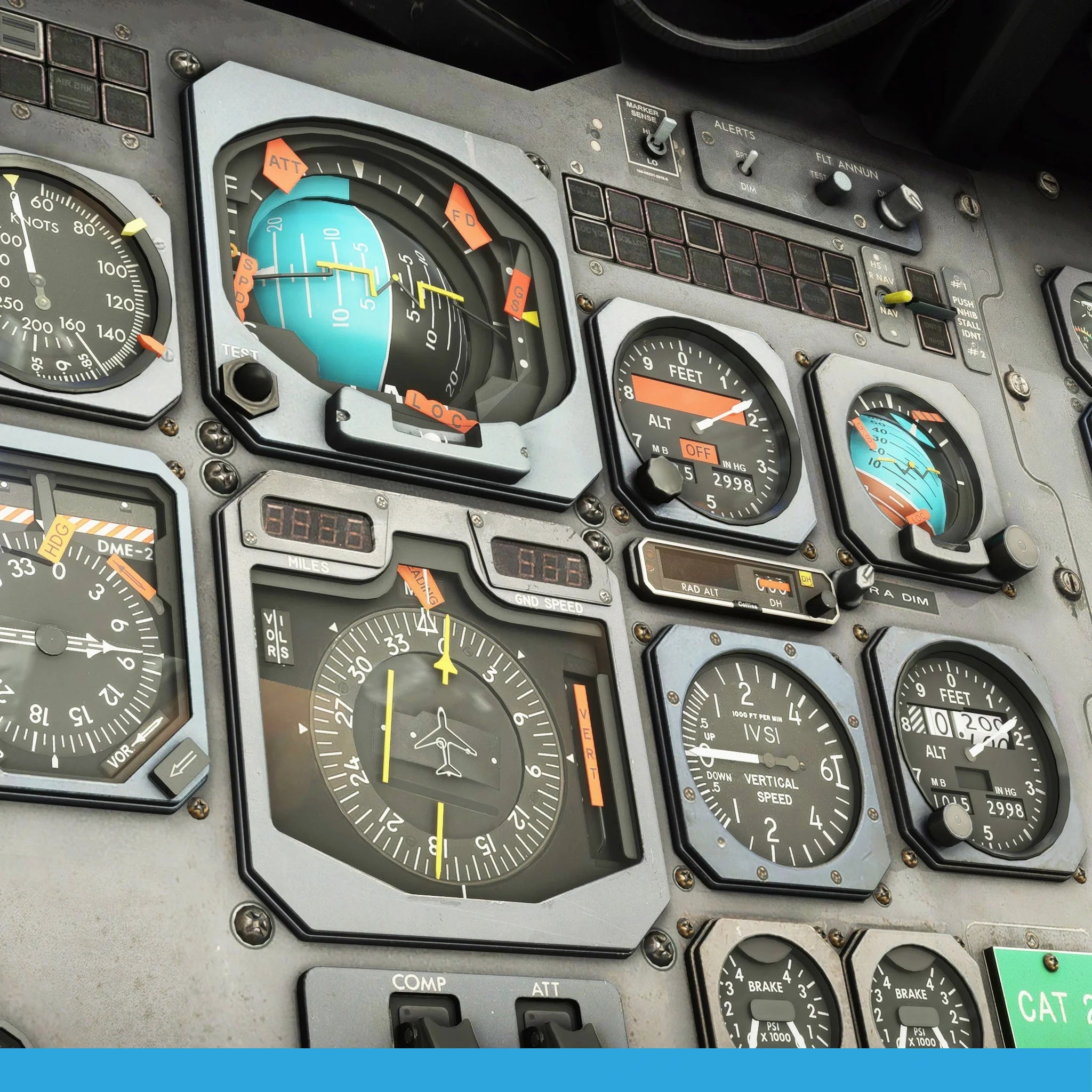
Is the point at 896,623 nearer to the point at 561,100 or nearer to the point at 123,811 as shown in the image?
the point at 561,100

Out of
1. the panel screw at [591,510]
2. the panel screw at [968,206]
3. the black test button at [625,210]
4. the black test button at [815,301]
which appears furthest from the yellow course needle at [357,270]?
the panel screw at [968,206]

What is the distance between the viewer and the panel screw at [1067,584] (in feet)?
14.8

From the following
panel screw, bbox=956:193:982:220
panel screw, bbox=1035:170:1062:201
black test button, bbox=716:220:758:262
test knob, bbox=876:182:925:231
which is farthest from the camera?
panel screw, bbox=1035:170:1062:201

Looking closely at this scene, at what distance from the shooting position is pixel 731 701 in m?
3.77

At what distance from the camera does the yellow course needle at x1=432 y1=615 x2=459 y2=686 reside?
3393mm

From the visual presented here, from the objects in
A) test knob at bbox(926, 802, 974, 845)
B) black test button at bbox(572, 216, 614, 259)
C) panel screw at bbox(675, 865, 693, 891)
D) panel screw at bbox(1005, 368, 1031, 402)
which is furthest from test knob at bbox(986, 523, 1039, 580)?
panel screw at bbox(675, 865, 693, 891)

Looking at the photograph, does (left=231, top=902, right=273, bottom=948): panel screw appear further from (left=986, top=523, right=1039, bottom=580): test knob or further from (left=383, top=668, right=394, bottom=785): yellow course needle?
(left=986, top=523, right=1039, bottom=580): test knob

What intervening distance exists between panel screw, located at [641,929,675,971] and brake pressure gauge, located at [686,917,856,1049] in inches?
2.0

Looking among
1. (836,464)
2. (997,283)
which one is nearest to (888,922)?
(836,464)

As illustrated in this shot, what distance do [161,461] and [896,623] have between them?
6.63ft

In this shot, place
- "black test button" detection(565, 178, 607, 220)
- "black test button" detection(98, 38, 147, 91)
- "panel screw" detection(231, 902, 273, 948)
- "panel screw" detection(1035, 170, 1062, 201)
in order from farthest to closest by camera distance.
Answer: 1. "panel screw" detection(1035, 170, 1062, 201)
2. "black test button" detection(565, 178, 607, 220)
3. "black test button" detection(98, 38, 147, 91)
4. "panel screw" detection(231, 902, 273, 948)

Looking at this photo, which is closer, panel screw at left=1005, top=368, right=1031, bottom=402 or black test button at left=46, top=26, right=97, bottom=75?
black test button at left=46, top=26, right=97, bottom=75

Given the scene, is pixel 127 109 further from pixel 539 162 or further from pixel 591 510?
pixel 591 510

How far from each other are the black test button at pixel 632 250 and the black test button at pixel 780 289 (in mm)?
406
